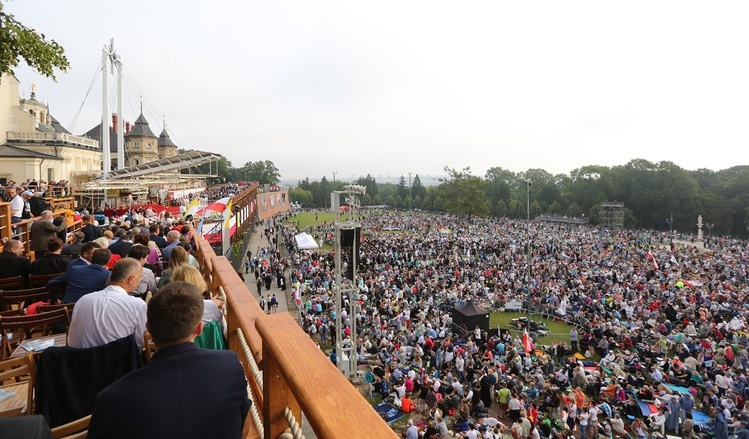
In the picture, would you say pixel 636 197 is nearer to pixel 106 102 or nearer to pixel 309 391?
pixel 106 102

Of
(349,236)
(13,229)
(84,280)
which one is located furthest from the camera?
(349,236)

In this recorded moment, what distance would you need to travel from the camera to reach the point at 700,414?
11.7 meters

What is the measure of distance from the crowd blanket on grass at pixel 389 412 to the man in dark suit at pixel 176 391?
10869 millimetres

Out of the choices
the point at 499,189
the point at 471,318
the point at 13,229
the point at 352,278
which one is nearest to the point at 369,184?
the point at 499,189

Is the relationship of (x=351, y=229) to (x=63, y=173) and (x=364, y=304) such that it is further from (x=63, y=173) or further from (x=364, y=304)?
(x=63, y=173)

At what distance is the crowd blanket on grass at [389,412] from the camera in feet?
37.6

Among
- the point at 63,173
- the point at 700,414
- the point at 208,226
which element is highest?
the point at 63,173

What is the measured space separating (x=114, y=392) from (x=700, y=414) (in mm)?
15091

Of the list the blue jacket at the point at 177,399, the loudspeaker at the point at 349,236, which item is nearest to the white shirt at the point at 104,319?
the blue jacket at the point at 177,399

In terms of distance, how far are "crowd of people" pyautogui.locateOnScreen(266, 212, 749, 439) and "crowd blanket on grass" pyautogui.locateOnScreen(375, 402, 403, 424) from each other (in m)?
0.31

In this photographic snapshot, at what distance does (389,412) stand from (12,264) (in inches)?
368

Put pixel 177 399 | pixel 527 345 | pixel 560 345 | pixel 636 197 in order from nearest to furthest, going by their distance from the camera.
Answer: pixel 177 399 < pixel 527 345 < pixel 560 345 < pixel 636 197

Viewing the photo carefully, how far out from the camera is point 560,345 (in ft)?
51.1

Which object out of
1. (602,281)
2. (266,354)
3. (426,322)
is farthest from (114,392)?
(602,281)
